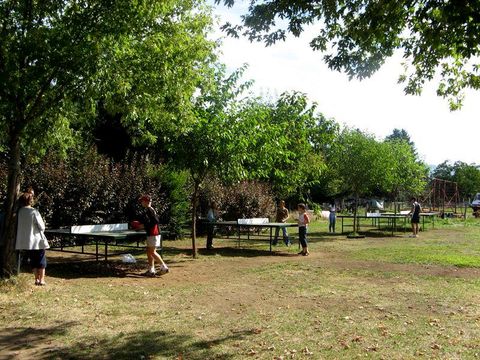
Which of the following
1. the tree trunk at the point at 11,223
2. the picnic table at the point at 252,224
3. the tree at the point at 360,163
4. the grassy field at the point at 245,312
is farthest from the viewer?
the tree at the point at 360,163

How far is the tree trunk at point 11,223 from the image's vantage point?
877 cm

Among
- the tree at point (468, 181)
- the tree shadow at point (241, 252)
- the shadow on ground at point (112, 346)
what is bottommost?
the shadow on ground at point (112, 346)

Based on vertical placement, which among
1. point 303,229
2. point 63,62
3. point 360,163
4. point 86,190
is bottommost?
point 303,229

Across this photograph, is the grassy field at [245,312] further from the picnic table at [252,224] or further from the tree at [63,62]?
the picnic table at [252,224]

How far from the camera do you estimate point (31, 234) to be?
895cm

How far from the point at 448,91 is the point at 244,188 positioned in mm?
15745

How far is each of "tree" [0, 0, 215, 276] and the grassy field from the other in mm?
2152

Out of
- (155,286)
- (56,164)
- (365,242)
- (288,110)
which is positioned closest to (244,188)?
(288,110)

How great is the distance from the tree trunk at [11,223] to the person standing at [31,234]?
0.10 meters

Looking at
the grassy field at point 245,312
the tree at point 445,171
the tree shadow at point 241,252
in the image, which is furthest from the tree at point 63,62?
the tree at point 445,171

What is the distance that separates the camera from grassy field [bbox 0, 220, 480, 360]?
5.84m

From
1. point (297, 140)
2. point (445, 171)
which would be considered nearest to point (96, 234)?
point (297, 140)

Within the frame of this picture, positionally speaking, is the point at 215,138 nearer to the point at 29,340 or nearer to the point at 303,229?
the point at 303,229

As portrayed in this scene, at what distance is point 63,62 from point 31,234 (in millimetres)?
3147
